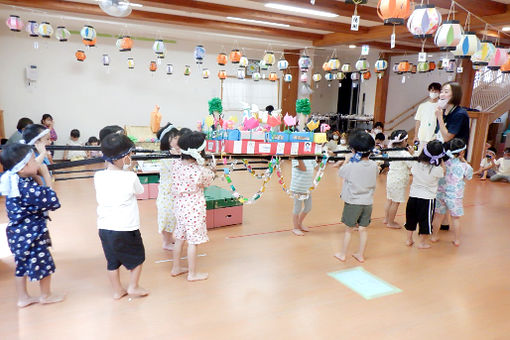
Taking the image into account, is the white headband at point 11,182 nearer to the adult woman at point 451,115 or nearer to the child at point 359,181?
the child at point 359,181

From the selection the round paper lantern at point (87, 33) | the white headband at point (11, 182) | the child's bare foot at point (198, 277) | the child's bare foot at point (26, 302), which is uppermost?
the round paper lantern at point (87, 33)

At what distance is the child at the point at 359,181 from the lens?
319 centimetres

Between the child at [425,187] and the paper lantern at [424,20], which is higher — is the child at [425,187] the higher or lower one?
the lower one

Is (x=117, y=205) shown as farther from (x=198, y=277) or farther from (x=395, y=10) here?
(x=395, y=10)

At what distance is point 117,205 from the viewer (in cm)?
241

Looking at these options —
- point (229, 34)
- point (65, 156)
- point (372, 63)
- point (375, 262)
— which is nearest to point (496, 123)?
point (372, 63)

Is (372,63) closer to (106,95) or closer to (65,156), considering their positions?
(106,95)

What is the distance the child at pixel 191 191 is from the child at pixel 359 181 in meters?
1.31

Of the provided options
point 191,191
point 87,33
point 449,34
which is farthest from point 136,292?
point 87,33

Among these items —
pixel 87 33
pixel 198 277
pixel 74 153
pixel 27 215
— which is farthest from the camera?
pixel 74 153

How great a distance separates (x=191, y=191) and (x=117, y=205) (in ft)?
1.94

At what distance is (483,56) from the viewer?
437 cm

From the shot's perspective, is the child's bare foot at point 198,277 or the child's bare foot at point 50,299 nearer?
the child's bare foot at point 50,299

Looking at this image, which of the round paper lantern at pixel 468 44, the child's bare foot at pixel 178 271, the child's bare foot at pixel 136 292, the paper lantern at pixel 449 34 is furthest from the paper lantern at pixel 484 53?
the child's bare foot at pixel 136 292
